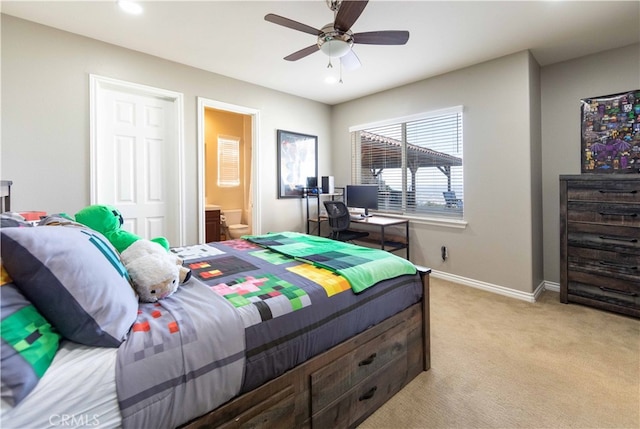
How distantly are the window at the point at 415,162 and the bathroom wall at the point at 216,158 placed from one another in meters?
2.01

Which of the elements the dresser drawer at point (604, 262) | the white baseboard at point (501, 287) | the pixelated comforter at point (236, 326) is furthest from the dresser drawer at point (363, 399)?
the dresser drawer at point (604, 262)

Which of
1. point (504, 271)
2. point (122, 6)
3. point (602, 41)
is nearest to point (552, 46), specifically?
point (602, 41)

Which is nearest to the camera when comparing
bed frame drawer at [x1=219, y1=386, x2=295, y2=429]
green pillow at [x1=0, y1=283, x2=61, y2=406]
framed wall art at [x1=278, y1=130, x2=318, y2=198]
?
green pillow at [x1=0, y1=283, x2=61, y2=406]

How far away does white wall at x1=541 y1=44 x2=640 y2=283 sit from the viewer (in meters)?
2.96

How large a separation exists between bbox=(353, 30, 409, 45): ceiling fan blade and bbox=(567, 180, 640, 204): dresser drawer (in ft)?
7.33

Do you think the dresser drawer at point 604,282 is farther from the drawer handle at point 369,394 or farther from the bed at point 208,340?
the drawer handle at point 369,394

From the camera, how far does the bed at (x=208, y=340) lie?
2.76ft

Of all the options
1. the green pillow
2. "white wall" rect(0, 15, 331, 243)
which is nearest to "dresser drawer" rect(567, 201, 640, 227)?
the green pillow

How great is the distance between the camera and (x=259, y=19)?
2.53m

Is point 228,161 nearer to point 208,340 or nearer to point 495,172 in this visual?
point 495,172

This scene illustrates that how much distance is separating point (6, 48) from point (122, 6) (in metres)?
1.10

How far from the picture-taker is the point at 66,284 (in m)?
0.89

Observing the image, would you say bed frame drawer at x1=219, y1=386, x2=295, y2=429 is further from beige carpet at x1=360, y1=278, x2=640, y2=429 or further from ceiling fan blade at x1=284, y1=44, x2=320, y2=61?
ceiling fan blade at x1=284, y1=44, x2=320, y2=61

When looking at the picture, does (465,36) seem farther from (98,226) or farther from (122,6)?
(98,226)
